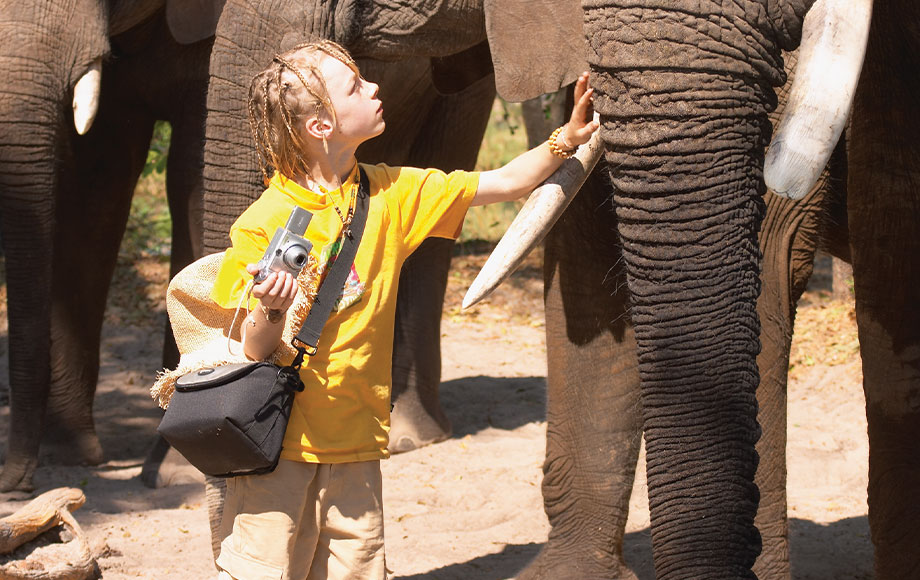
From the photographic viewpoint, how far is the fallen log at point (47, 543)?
14.0 ft

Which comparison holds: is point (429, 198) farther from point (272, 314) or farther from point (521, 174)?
point (272, 314)

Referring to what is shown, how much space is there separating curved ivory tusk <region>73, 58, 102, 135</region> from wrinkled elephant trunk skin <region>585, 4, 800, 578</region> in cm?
340

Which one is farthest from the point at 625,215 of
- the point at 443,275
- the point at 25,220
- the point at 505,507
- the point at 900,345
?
the point at 443,275

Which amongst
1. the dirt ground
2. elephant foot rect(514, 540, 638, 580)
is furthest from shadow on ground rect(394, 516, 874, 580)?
elephant foot rect(514, 540, 638, 580)

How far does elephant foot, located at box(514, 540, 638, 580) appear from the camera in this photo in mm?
4484

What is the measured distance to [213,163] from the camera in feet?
14.0

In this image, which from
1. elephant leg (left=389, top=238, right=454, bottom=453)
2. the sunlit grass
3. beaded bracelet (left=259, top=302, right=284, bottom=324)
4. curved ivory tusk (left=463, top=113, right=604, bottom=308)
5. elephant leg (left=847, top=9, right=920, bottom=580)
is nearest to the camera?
beaded bracelet (left=259, top=302, right=284, bottom=324)

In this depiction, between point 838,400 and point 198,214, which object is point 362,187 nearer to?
point 198,214

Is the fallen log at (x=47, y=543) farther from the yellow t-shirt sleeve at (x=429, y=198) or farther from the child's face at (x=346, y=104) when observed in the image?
the child's face at (x=346, y=104)

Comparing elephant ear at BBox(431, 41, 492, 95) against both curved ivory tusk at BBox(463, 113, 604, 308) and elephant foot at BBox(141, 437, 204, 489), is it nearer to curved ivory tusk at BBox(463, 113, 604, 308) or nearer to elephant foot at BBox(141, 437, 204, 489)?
curved ivory tusk at BBox(463, 113, 604, 308)

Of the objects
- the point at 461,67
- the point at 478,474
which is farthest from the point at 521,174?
the point at 478,474

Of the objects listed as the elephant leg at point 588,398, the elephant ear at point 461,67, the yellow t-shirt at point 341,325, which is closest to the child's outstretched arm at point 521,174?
the yellow t-shirt at point 341,325

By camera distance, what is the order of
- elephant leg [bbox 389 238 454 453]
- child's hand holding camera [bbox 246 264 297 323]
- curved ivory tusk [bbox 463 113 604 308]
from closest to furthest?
child's hand holding camera [bbox 246 264 297 323], curved ivory tusk [bbox 463 113 604 308], elephant leg [bbox 389 238 454 453]

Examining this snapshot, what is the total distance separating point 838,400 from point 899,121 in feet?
13.0
